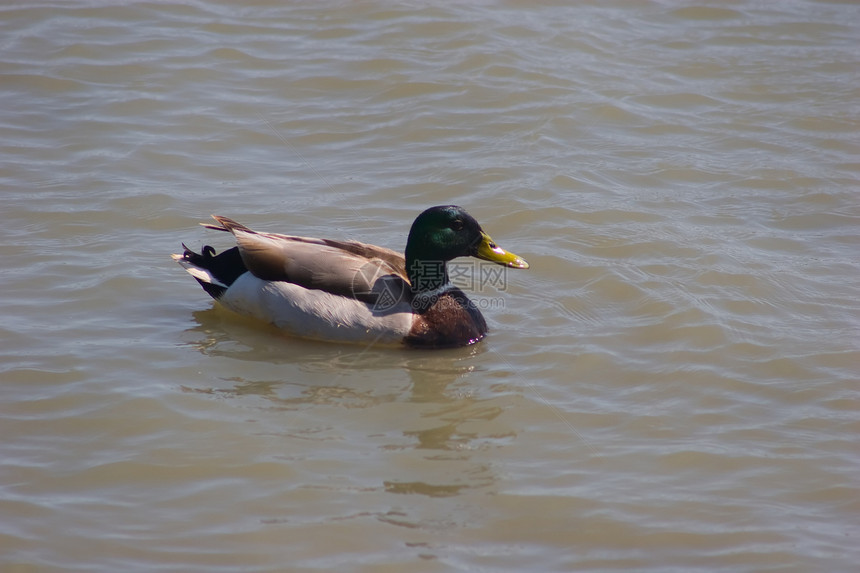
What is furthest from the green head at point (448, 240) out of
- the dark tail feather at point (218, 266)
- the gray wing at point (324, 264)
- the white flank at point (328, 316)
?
the dark tail feather at point (218, 266)

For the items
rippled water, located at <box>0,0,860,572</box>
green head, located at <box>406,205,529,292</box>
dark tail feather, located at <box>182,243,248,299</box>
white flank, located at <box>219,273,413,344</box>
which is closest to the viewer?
rippled water, located at <box>0,0,860,572</box>

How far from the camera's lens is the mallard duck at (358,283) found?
698 centimetres

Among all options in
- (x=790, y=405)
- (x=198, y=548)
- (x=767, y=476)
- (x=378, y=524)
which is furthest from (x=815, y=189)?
(x=198, y=548)

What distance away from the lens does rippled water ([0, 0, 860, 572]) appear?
4836mm

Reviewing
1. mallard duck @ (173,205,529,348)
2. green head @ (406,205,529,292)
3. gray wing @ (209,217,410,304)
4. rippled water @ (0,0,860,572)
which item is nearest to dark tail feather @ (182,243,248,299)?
mallard duck @ (173,205,529,348)

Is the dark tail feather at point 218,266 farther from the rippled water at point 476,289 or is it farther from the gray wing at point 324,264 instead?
the rippled water at point 476,289

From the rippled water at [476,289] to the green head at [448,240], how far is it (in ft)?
1.68

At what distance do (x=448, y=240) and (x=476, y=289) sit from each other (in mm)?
871

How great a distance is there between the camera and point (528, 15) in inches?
500

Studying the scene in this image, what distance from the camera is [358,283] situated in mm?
6984

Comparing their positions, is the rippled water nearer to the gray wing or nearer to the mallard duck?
the mallard duck

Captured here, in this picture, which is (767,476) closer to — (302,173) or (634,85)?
(302,173)

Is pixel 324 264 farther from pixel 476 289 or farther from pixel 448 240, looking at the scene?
pixel 476 289

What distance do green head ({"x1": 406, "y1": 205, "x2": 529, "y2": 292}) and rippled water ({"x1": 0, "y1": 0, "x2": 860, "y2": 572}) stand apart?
20.2 inches
